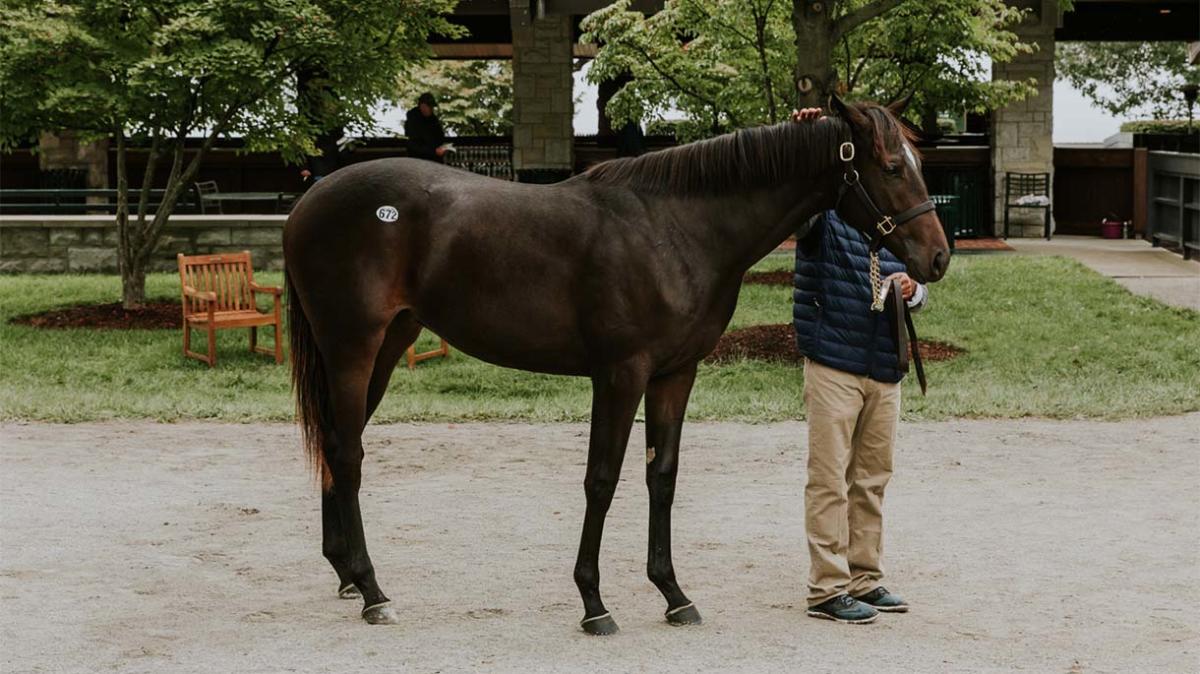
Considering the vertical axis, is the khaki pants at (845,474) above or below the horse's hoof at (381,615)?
above

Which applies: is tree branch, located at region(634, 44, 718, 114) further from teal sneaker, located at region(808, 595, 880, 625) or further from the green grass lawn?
teal sneaker, located at region(808, 595, 880, 625)

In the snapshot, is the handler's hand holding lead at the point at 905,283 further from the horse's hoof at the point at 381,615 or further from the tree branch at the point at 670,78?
the tree branch at the point at 670,78

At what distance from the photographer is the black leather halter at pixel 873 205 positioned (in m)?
5.48

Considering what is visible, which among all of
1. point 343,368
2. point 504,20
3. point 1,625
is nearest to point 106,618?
point 1,625

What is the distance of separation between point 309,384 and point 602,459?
1.30 meters

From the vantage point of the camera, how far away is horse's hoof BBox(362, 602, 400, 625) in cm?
574

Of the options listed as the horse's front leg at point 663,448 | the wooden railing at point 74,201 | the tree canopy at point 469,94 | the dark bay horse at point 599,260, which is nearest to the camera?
the dark bay horse at point 599,260

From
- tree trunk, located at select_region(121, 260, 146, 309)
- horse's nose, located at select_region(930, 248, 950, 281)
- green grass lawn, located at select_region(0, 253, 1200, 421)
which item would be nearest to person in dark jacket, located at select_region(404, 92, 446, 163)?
tree trunk, located at select_region(121, 260, 146, 309)

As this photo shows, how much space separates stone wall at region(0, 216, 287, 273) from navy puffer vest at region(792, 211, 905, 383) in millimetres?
12904

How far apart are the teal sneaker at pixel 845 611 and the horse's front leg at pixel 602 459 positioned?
0.78 meters

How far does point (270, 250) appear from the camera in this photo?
59.5 ft

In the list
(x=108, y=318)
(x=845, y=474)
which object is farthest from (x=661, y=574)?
(x=108, y=318)

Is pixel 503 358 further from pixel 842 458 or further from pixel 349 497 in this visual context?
pixel 842 458

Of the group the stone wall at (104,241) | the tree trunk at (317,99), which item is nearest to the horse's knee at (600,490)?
the tree trunk at (317,99)
